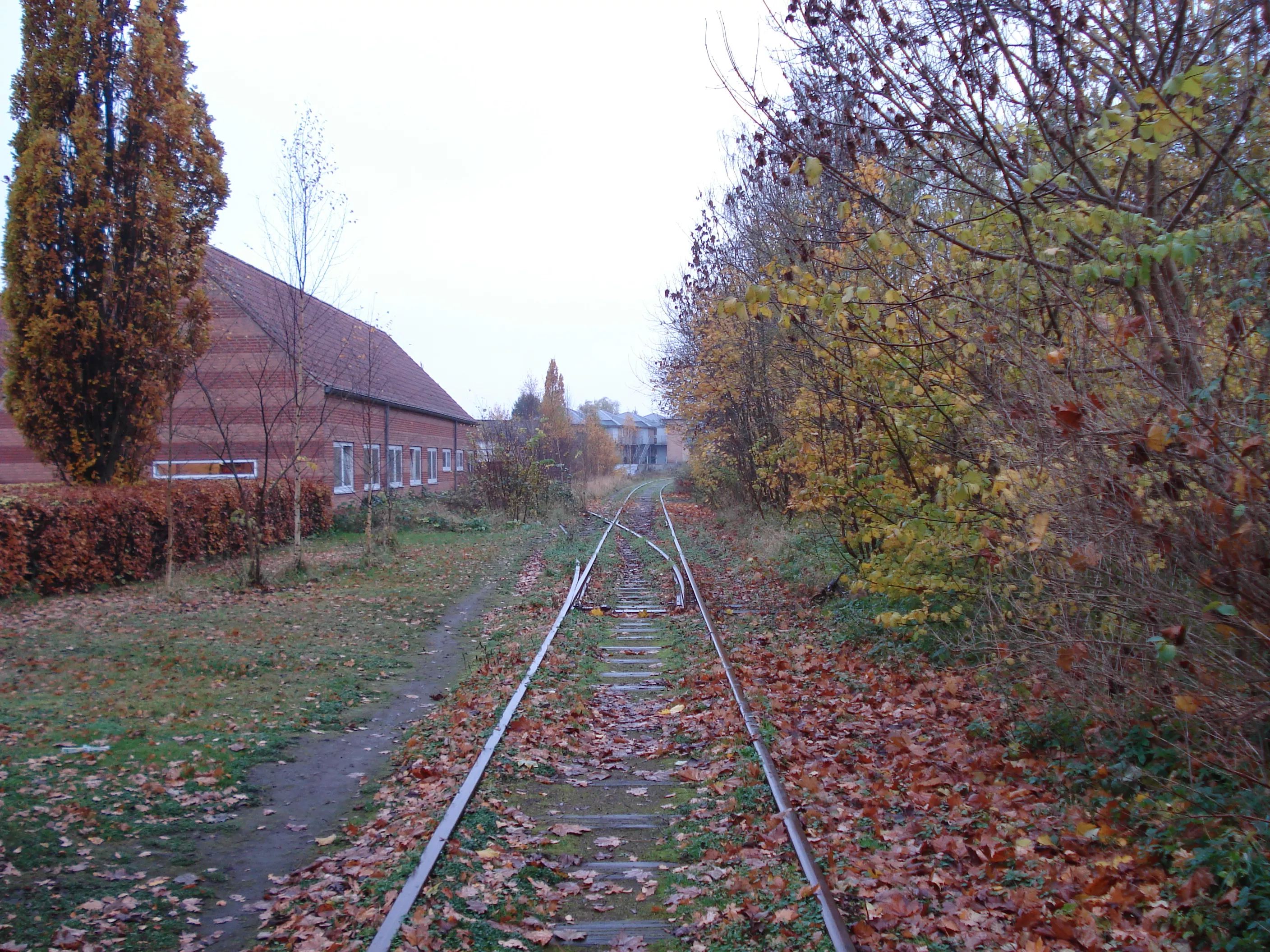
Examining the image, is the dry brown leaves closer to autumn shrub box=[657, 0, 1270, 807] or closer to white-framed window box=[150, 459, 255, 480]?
autumn shrub box=[657, 0, 1270, 807]

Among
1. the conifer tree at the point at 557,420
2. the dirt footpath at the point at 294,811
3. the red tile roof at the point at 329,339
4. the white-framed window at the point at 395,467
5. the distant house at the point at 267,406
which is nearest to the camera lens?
the dirt footpath at the point at 294,811

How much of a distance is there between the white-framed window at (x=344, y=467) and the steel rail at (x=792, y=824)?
1981cm

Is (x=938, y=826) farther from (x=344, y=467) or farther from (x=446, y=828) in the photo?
(x=344, y=467)

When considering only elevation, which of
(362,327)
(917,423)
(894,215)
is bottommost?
(917,423)

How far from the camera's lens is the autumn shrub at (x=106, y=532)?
12.7 metres

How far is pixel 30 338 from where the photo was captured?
50.9ft

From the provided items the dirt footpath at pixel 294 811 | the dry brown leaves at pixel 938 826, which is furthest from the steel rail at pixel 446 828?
the dry brown leaves at pixel 938 826

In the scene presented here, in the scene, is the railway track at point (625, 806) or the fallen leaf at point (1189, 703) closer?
the fallen leaf at point (1189, 703)

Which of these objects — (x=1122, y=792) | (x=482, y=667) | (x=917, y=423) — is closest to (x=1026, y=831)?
(x=1122, y=792)

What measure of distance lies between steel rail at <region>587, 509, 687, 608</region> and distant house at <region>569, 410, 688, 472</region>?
182 ft

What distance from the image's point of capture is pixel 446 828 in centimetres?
504

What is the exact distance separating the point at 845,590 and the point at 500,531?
597 inches

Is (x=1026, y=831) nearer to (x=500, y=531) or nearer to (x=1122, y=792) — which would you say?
(x=1122, y=792)

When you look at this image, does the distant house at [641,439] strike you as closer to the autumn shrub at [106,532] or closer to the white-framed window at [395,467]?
the white-framed window at [395,467]
